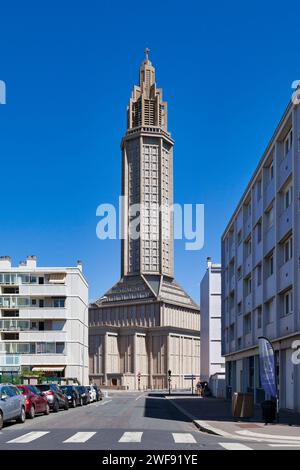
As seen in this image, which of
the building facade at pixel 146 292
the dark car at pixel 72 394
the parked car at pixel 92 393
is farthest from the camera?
the building facade at pixel 146 292

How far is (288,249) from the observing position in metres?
37.7

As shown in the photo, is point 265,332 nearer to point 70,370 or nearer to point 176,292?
point 70,370

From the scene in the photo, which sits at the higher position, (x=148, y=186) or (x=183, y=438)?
(x=148, y=186)

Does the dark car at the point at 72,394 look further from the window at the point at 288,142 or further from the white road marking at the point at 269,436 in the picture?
the white road marking at the point at 269,436

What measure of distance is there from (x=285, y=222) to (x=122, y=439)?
2103 centimetres

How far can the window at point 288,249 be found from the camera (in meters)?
36.8

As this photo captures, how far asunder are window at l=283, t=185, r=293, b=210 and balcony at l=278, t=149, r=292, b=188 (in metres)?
0.46

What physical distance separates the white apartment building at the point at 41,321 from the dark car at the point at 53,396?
44155 mm

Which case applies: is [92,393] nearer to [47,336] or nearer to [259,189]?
[259,189]

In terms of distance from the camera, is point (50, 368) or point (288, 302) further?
point (50, 368)

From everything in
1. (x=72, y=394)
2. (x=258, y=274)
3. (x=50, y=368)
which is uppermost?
(x=258, y=274)

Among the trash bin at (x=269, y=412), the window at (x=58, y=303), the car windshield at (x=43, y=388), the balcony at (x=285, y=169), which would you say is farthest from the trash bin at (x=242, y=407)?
the window at (x=58, y=303)

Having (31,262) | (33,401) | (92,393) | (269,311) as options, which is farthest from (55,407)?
(31,262)
